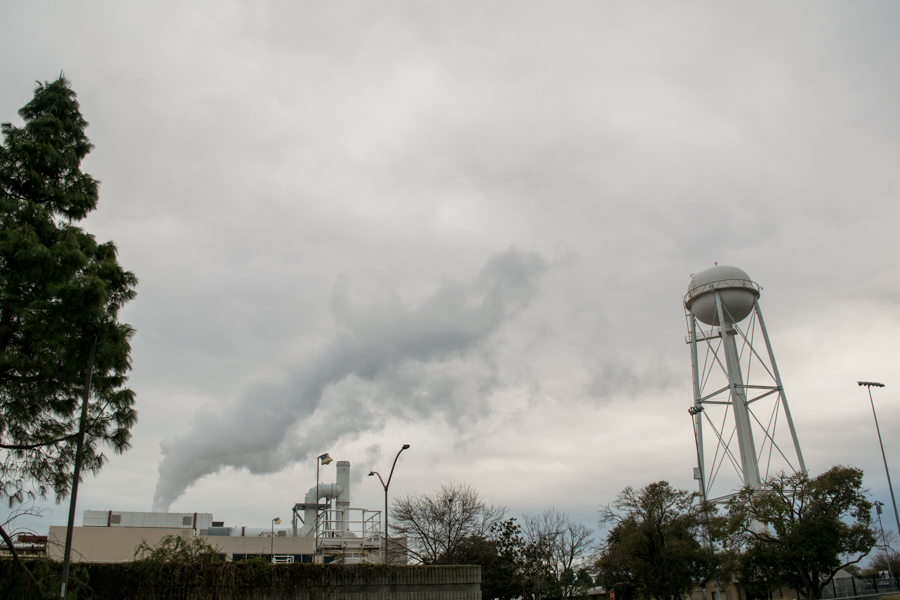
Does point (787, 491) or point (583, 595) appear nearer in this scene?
point (787, 491)

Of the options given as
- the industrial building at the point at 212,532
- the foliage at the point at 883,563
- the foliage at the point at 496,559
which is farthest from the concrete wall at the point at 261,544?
the foliage at the point at 883,563

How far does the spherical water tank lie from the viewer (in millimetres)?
47125

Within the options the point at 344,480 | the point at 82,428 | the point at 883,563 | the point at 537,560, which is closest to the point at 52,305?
the point at 82,428

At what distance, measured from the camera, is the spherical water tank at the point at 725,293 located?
47125mm

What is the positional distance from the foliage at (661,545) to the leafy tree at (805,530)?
5.35m

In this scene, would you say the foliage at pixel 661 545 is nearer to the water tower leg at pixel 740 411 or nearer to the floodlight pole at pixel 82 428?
the water tower leg at pixel 740 411

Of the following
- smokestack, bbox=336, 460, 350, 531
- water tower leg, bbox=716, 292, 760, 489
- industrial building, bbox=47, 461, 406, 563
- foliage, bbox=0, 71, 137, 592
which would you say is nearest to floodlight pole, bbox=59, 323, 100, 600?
foliage, bbox=0, 71, 137, 592

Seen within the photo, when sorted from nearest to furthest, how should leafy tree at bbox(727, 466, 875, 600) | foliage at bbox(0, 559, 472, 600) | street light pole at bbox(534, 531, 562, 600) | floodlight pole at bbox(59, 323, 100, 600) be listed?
foliage at bbox(0, 559, 472, 600)
floodlight pole at bbox(59, 323, 100, 600)
leafy tree at bbox(727, 466, 875, 600)
street light pole at bbox(534, 531, 562, 600)

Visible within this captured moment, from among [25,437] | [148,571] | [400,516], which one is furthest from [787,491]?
[25,437]

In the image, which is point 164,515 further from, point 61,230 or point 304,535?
point 61,230

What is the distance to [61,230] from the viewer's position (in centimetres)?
1504

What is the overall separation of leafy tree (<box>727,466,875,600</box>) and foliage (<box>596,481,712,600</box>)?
17.5ft

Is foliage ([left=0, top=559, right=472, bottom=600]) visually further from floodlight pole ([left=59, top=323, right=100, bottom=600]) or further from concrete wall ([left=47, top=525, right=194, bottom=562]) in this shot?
concrete wall ([left=47, top=525, right=194, bottom=562])

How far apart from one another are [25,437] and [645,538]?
39108 mm
